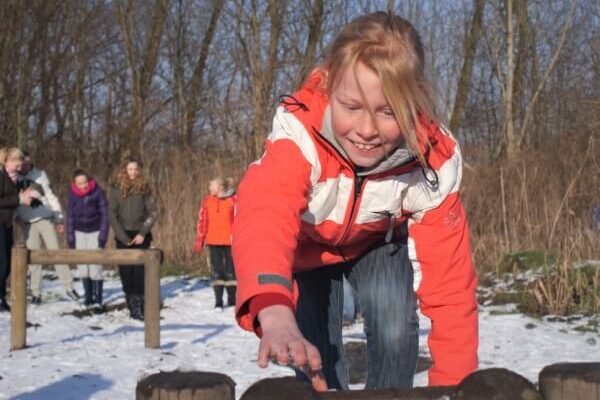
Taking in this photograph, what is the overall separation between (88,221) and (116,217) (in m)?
0.72

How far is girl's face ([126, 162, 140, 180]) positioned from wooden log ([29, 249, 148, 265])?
206 centimetres

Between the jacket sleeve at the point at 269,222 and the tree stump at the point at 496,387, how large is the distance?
398 millimetres

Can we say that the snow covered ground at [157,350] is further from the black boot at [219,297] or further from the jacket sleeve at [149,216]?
the jacket sleeve at [149,216]

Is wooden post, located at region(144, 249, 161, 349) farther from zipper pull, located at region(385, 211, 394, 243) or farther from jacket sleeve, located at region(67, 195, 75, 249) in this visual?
zipper pull, located at region(385, 211, 394, 243)

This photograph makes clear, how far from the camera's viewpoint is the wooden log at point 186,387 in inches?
65.0

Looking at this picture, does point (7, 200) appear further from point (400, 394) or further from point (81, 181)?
point (400, 394)

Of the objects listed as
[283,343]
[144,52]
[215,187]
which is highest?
[144,52]

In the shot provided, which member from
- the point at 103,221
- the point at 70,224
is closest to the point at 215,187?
the point at 103,221

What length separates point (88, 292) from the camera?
10.3 meters

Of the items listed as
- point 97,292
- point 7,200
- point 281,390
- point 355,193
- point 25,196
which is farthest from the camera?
point 97,292

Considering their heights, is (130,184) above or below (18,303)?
above

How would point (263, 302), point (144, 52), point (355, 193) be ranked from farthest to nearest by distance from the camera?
1. point (144, 52)
2. point (355, 193)
3. point (263, 302)

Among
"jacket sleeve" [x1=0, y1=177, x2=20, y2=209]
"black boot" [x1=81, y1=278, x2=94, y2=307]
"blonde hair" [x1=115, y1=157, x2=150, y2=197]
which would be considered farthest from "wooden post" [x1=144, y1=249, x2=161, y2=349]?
"black boot" [x1=81, y1=278, x2=94, y2=307]

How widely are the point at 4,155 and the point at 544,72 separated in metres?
12.1
